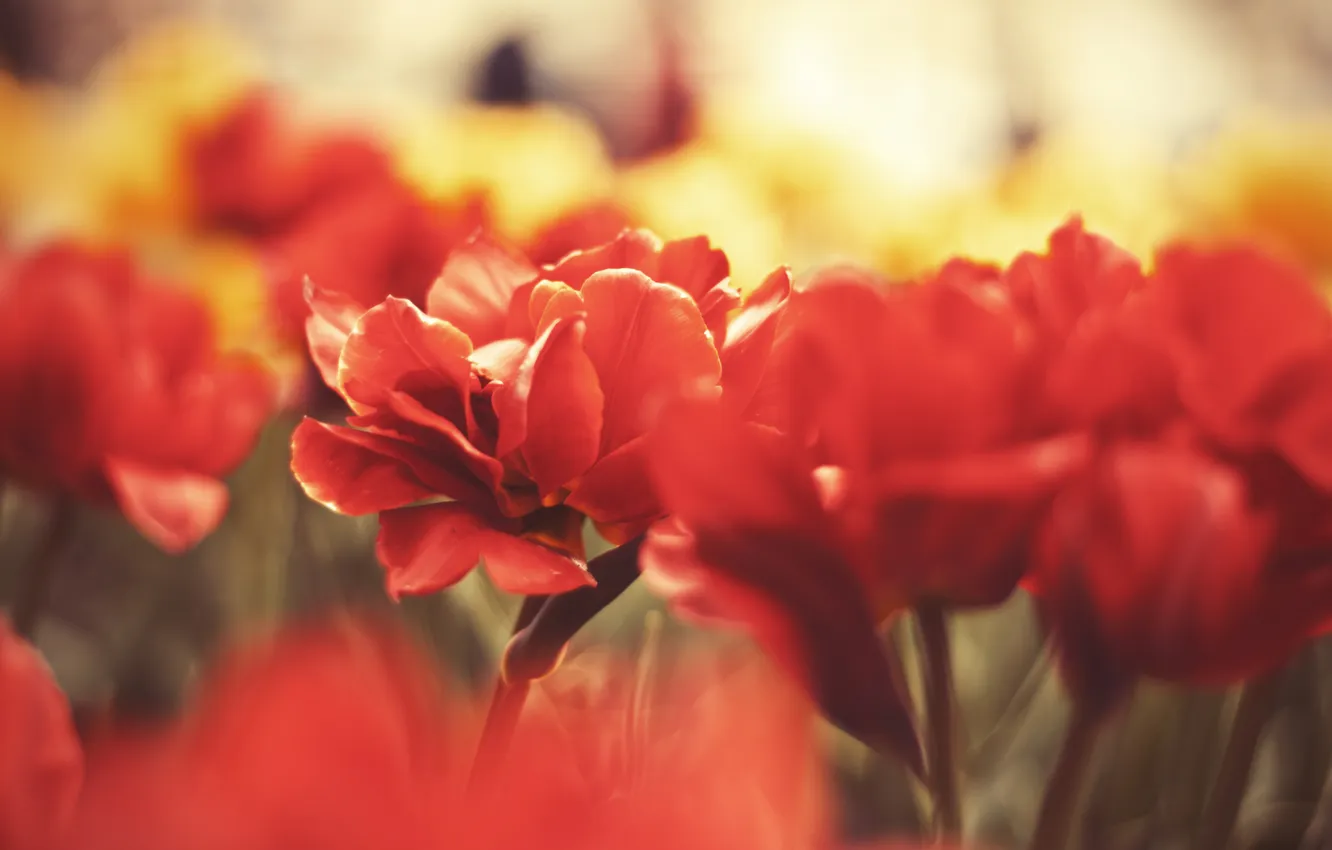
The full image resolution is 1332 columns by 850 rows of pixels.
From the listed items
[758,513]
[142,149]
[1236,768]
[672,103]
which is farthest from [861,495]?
[672,103]

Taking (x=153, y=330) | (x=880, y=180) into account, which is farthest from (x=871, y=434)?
(x=880, y=180)

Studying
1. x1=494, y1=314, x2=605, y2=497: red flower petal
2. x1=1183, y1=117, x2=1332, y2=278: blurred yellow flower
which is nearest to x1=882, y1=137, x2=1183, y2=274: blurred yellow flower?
x1=1183, y1=117, x2=1332, y2=278: blurred yellow flower

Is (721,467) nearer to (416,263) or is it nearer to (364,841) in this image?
(364,841)

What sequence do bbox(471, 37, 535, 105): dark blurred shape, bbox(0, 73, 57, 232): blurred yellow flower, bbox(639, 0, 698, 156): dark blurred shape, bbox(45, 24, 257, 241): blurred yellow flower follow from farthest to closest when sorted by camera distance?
bbox(639, 0, 698, 156): dark blurred shape → bbox(471, 37, 535, 105): dark blurred shape → bbox(0, 73, 57, 232): blurred yellow flower → bbox(45, 24, 257, 241): blurred yellow flower

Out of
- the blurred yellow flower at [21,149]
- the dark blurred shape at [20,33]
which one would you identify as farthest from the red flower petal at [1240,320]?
the dark blurred shape at [20,33]

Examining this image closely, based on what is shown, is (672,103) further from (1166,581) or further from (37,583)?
(1166,581)

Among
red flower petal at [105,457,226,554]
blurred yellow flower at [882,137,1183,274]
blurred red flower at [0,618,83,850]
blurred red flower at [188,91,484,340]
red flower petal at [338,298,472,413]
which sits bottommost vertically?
blurred red flower at [0,618,83,850]

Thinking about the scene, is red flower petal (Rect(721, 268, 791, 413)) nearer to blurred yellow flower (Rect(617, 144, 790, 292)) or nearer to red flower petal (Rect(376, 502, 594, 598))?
red flower petal (Rect(376, 502, 594, 598))
